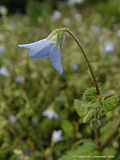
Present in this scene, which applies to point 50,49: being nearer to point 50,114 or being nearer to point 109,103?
point 109,103

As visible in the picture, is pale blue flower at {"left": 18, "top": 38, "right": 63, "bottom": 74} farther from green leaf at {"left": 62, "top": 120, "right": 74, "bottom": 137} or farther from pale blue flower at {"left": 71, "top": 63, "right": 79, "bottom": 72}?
pale blue flower at {"left": 71, "top": 63, "right": 79, "bottom": 72}

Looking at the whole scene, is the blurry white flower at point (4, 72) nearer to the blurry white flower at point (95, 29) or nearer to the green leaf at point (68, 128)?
the green leaf at point (68, 128)

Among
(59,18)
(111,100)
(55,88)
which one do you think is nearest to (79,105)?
(111,100)

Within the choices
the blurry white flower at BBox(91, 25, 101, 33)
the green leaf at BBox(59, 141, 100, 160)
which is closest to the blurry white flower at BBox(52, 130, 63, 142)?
the green leaf at BBox(59, 141, 100, 160)

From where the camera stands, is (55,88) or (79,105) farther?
(55,88)

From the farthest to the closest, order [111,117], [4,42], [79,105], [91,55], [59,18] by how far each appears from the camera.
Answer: [59,18] < [4,42] < [91,55] < [111,117] < [79,105]

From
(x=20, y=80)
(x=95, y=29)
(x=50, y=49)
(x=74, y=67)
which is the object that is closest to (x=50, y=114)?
(x=20, y=80)

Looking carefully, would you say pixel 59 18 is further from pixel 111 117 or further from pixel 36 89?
pixel 111 117
